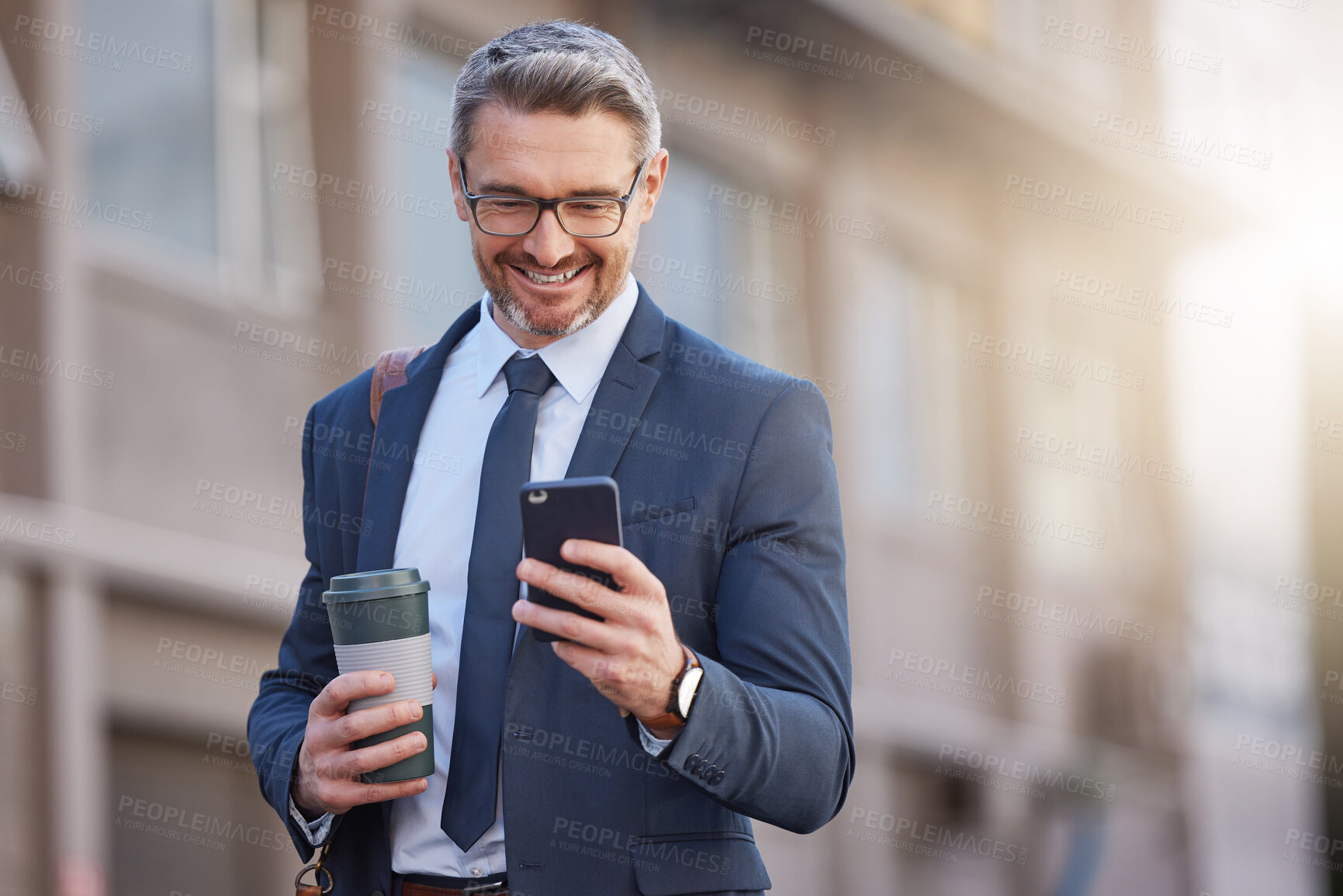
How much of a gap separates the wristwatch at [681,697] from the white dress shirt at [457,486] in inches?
9.8

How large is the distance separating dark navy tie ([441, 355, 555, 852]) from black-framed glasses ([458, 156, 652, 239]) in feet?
1.03

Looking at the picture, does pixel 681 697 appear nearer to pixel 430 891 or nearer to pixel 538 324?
pixel 430 891

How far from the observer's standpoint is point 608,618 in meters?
1.62

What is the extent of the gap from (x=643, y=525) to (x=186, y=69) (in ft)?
17.0

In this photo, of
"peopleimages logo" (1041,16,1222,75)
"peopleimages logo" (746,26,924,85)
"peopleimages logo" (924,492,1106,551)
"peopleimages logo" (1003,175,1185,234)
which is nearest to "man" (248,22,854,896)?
"peopleimages logo" (746,26,924,85)

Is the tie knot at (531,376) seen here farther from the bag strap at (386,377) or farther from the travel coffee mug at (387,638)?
the travel coffee mug at (387,638)

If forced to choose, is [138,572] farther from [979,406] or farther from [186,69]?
[979,406]

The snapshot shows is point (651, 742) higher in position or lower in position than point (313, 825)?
higher

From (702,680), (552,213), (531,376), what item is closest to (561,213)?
(552,213)

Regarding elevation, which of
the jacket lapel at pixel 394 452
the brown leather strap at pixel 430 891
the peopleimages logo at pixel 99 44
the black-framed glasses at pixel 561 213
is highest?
the peopleimages logo at pixel 99 44

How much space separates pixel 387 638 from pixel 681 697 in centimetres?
43

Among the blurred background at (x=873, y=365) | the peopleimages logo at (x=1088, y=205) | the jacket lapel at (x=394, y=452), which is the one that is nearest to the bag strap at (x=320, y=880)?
the jacket lapel at (x=394, y=452)

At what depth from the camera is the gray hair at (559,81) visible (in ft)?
6.84

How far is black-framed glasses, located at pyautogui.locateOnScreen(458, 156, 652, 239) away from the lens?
2068mm
